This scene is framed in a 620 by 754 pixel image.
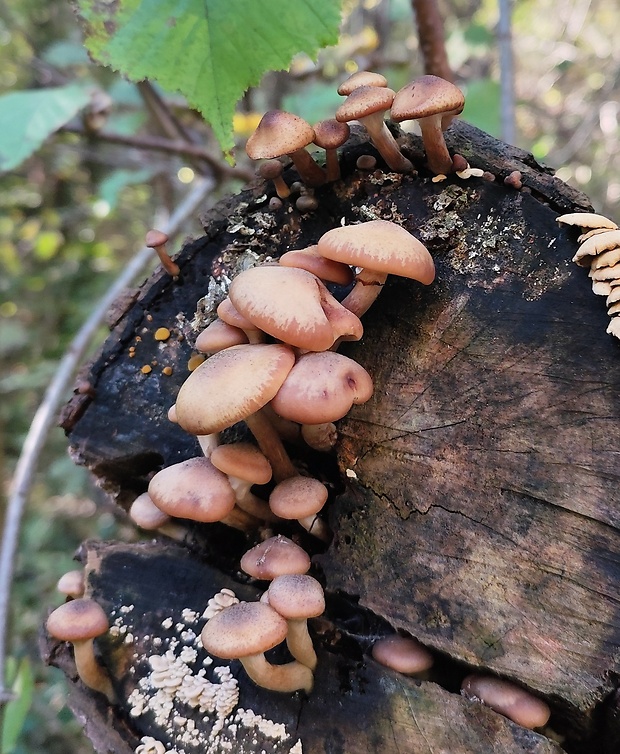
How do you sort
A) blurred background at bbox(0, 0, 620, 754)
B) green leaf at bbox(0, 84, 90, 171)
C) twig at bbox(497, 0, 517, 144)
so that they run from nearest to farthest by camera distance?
green leaf at bbox(0, 84, 90, 171) → twig at bbox(497, 0, 517, 144) → blurred background at bbox(0, 0, 620, 754)

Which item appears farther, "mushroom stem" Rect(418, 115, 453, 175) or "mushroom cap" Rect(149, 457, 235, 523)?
"mushroom stem" Rect(418, 115, 453, 175)

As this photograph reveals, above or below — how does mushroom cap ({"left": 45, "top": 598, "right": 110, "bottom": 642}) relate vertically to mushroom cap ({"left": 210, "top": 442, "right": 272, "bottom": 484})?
below

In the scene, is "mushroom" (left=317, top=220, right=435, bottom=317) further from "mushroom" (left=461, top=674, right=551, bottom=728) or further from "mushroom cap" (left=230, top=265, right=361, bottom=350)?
"mushroom" (left=461, top=674, right=551, bottom=728)

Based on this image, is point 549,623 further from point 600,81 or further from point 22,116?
point 600,81

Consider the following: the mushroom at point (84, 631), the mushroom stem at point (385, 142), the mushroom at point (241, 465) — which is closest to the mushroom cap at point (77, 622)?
the mushroom at point (84, 631)

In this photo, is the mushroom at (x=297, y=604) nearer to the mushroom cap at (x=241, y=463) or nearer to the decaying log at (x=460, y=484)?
the decaying log at (x=460, y=484)

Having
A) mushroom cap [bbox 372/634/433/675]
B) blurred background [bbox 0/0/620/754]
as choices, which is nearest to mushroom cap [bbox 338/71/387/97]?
mushroom cap [bbox 372/634/433/675]

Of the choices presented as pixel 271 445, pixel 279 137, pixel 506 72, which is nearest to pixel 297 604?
pixel 271 445
